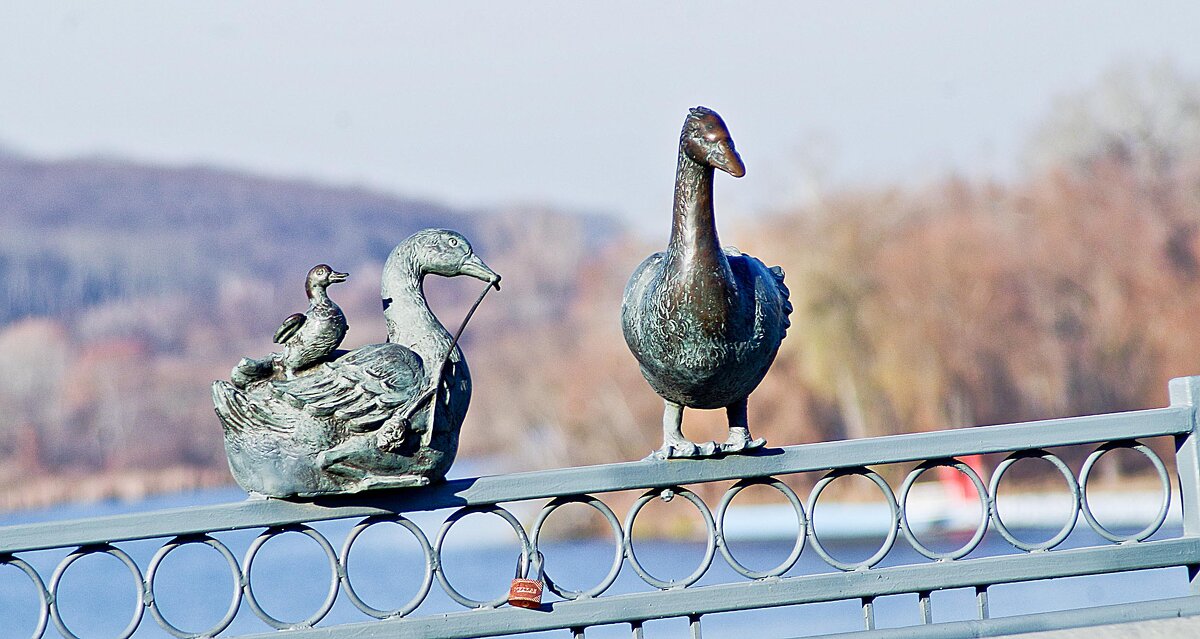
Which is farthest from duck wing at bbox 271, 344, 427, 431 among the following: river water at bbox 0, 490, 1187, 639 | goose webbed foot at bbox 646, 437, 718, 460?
river water at bbox 0, 490, 1187, 639

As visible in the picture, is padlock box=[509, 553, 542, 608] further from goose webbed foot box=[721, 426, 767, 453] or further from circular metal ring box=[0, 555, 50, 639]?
circular metal ring box=[0, 555, 50, 639]

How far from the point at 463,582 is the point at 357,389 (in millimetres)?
16855

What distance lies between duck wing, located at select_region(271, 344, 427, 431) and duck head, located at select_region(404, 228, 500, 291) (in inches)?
11.6

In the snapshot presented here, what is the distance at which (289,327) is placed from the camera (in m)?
3.52

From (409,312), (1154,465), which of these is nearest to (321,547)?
(409,312)

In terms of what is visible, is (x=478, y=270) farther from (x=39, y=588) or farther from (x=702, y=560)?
(x=39, y=588)

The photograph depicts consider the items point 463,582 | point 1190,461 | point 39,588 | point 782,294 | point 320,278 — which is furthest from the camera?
point 463,582

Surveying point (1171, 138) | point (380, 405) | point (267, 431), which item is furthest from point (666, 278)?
point (1171, 138)

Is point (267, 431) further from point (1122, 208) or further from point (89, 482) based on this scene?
point (89, 482)

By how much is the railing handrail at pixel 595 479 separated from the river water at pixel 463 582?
3.91 meters

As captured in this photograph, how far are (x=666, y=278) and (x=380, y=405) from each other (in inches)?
32.2

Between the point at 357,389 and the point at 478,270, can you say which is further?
the point at 478,270

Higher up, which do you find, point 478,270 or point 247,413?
point 478,270

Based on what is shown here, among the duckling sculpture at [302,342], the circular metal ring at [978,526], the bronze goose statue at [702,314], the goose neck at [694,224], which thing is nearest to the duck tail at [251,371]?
the duckling sculpture at [302,342]
